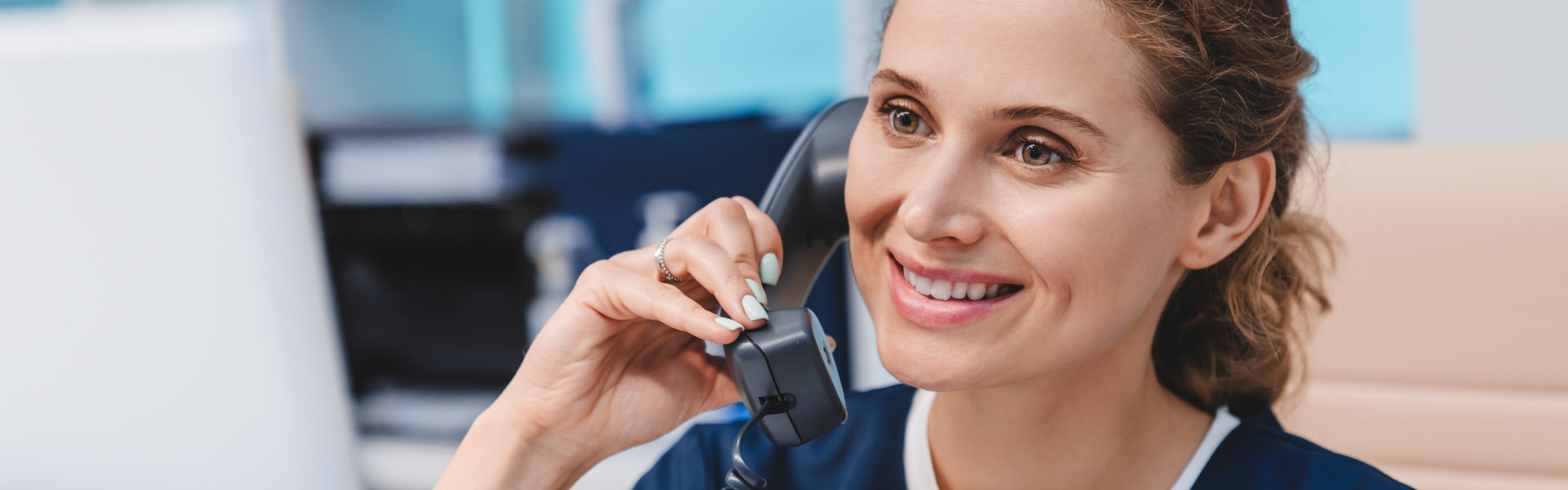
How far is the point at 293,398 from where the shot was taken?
1.92 feet

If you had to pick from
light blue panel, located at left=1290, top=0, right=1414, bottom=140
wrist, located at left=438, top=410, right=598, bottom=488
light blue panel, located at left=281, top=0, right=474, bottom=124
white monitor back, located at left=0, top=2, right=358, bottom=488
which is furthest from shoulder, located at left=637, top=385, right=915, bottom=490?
light blue panel, located at left=281, top=0, right=474, bottom=124

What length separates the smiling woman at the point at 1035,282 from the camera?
29.6 inches

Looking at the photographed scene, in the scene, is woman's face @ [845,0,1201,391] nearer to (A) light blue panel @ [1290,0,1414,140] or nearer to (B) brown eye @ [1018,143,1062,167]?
(B) brown eye @ [1018,143,1062,167]

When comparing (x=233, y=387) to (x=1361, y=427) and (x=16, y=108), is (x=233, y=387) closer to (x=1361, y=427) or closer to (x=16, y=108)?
(x=16, y=108)

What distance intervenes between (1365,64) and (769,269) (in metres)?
1.74

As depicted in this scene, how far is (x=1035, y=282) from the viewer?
778 mm

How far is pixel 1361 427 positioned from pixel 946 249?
682 millimetres

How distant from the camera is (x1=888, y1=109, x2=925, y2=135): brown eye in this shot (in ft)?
2.71

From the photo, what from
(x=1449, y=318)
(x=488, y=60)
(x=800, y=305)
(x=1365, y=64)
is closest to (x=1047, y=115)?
(x=800, y=305)

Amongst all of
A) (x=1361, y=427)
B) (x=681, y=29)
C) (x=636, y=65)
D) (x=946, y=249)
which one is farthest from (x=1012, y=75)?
(x=681, y=29)

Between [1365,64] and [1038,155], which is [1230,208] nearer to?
[1038,155]

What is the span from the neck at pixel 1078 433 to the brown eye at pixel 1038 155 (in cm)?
24

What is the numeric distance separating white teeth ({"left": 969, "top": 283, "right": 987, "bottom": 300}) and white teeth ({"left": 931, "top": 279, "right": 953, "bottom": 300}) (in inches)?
0.6

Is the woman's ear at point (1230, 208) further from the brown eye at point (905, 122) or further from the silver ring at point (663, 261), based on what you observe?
the silver ring at point (663, 261)
